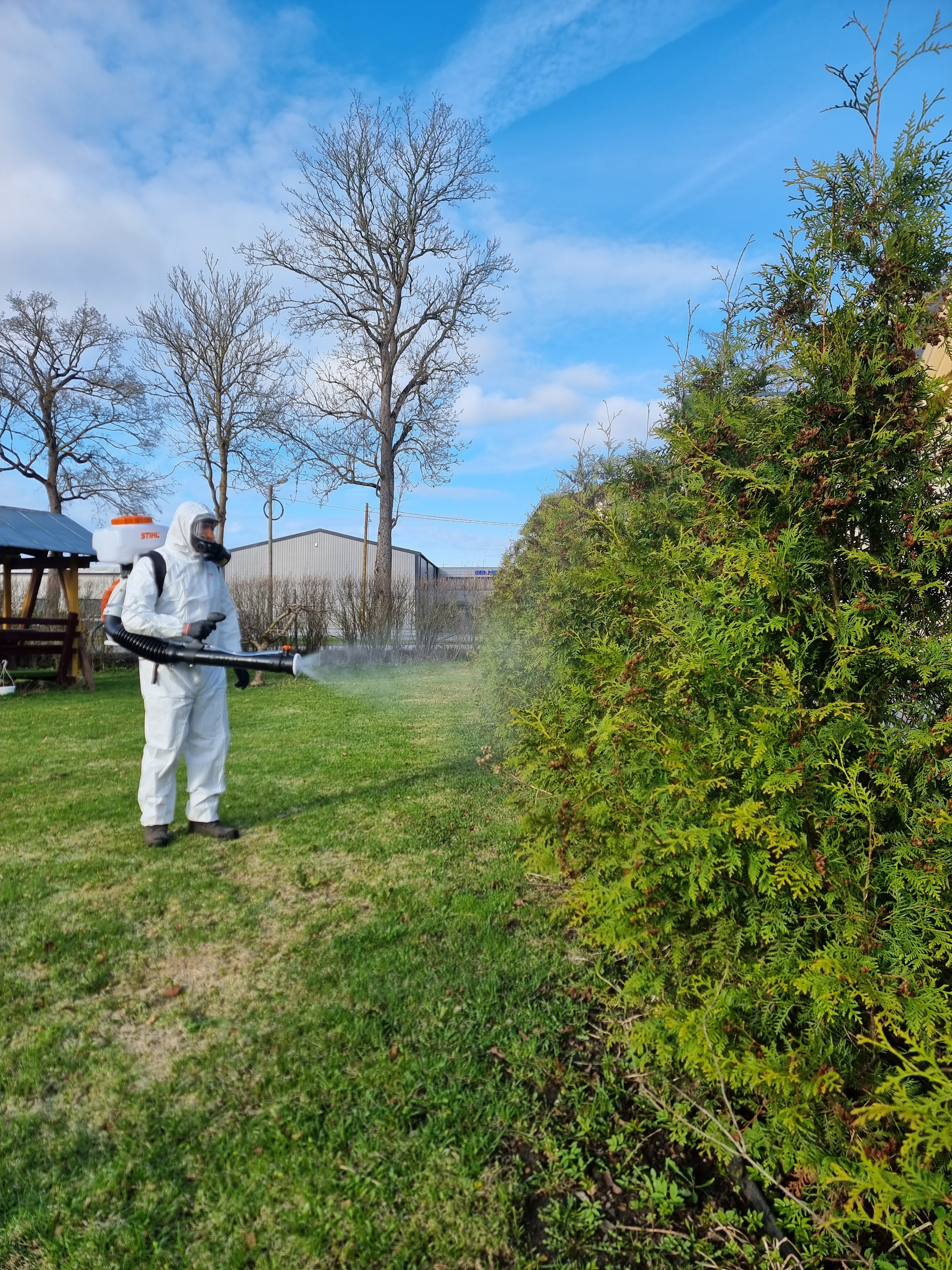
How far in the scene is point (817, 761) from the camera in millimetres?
1910

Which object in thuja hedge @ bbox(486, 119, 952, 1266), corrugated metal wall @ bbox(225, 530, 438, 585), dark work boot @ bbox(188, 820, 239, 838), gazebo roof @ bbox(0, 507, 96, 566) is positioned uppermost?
corrugated metal wall @ bbox(225, 530, 438, 585)

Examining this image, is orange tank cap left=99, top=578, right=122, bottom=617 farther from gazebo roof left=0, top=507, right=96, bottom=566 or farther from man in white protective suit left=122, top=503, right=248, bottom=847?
gazebo roof left=0, top=507, right=96, bottom=566

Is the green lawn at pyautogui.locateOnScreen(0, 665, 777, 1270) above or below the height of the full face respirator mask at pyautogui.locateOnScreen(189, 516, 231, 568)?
below

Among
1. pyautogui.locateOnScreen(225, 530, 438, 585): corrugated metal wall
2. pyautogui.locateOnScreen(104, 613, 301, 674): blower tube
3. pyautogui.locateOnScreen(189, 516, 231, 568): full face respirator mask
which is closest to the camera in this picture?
pyautogui.locateOnScreen(104, 613, 301, 674): blower tube

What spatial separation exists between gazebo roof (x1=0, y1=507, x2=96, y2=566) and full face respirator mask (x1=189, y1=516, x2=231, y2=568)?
9768 millimetres

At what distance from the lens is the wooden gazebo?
1272 centimetres

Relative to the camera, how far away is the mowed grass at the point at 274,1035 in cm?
191

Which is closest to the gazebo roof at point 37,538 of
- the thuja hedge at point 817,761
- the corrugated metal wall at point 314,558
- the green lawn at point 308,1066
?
the green lawn at point 308,1066

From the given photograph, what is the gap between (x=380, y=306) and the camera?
75.3 feet

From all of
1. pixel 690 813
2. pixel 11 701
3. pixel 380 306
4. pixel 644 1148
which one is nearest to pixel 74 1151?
pixel 644 1148

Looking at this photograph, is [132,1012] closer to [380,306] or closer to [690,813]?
[690,813]

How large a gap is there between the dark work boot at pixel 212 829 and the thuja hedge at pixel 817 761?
3.26m

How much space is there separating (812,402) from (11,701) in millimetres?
13164

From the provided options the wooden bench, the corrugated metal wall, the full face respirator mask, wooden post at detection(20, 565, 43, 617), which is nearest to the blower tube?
the full face respirator mask
